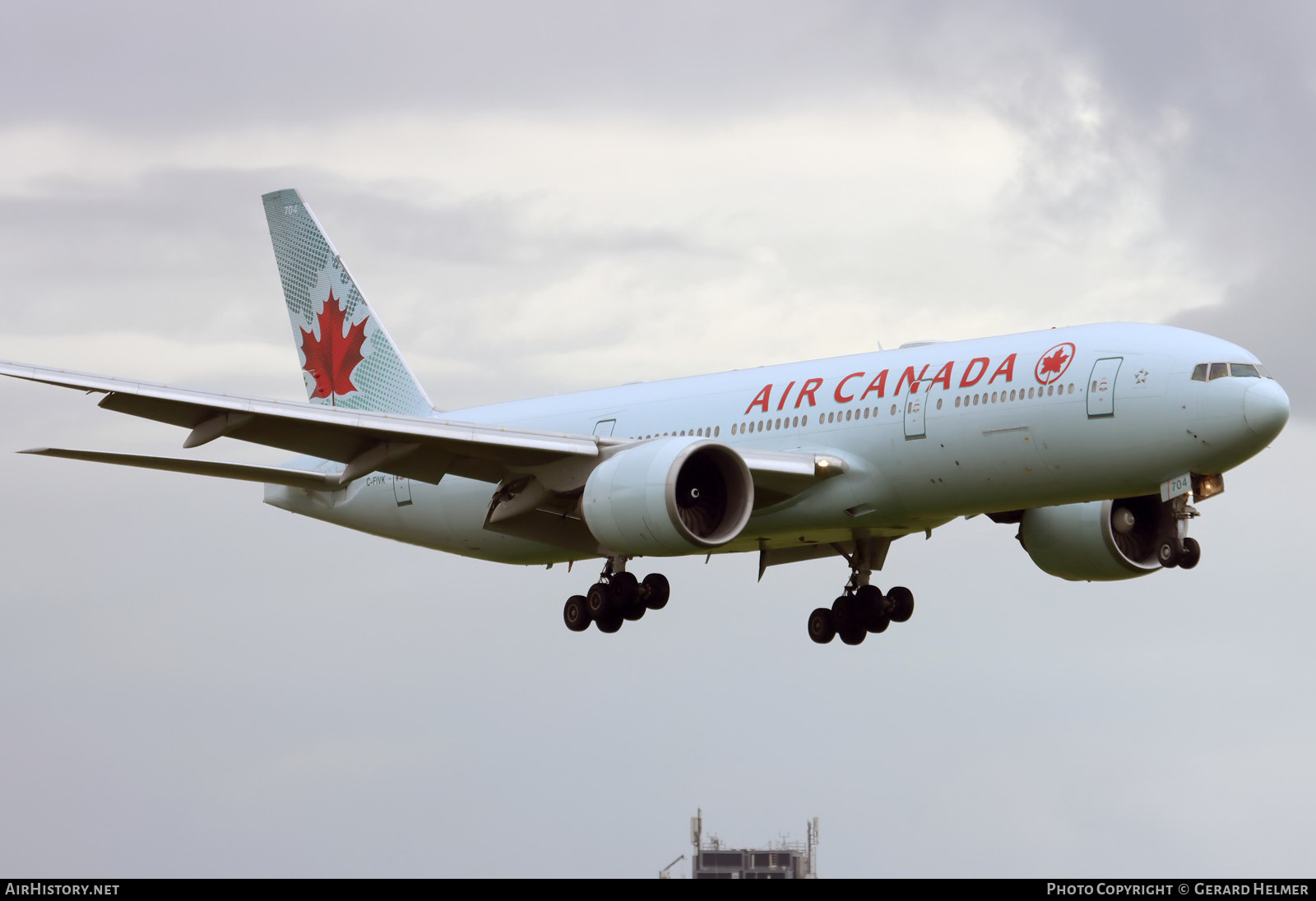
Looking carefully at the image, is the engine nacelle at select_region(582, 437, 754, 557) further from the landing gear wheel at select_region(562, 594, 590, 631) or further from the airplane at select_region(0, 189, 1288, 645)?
the landing gear wheel at select_region(562, 594, 590, 631)

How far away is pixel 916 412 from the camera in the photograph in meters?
33.6

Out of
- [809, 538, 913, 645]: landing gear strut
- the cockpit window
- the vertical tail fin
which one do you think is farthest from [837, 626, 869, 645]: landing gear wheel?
the vertical tail fin

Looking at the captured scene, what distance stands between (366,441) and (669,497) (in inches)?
250

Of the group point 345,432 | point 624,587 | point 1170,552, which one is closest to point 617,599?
point 624,587

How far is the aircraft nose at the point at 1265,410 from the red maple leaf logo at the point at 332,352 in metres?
23.1

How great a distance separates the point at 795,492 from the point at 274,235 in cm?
1957

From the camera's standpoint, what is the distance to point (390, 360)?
4572 centimetres

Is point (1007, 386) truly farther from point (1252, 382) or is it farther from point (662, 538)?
point (662, 538)

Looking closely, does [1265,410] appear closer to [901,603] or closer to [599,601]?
[901,603]

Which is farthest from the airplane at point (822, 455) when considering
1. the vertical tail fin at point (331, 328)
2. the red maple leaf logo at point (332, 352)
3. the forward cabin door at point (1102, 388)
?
the red maple leaf logo at point (332, 352)

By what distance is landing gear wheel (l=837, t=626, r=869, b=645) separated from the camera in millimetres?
39522

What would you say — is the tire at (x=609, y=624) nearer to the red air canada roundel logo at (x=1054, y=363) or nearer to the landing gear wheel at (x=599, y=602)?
the landing gear wheel at (x=599, y=602)

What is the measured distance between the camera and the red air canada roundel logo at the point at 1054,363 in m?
32.1
